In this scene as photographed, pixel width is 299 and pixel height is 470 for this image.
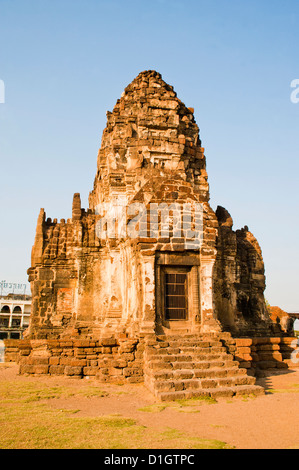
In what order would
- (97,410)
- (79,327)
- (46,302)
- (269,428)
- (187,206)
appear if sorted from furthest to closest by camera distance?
(46,302)
(79,327)
(187,206)
(97,410)
(269,428)

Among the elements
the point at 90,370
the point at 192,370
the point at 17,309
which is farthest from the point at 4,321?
the point at 192,370

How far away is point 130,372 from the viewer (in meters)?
9.65

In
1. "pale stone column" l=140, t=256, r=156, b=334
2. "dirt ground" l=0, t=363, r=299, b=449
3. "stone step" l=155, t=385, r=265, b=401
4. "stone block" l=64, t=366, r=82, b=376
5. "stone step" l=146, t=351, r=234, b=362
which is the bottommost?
"dirt ground" l=0, t=363, r=299, b=449

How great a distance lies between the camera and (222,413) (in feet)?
22.3

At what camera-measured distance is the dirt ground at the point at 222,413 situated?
5484 mm

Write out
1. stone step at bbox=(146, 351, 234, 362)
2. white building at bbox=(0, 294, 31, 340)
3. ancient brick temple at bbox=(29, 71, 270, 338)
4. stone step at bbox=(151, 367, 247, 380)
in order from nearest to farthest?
stone step at bbox=(151, 367, 247, 380)
stone step at bbox=(146, 351, 234, 362)
ancient brick temple at bbox=(29, 71, 270, 338)
white building at bbox=(0, 294, 31, 340)

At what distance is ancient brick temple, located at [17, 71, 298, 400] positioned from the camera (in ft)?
34.2

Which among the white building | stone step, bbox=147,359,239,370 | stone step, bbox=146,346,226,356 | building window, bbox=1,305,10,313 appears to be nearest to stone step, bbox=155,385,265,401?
stone step, bbox=147,359,239,370

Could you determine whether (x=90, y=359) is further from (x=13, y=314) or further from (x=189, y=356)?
(x=13, y=314)

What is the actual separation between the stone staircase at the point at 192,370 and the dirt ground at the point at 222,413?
0.27 meters

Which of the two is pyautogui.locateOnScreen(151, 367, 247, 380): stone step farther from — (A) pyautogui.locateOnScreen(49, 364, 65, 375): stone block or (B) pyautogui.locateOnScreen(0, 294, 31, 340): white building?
(B) pyautogui.locateOnScreen(0, 294, 31, 340): white building

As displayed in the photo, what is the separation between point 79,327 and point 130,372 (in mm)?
4095

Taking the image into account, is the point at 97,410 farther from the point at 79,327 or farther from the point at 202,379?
the point at 79,327
